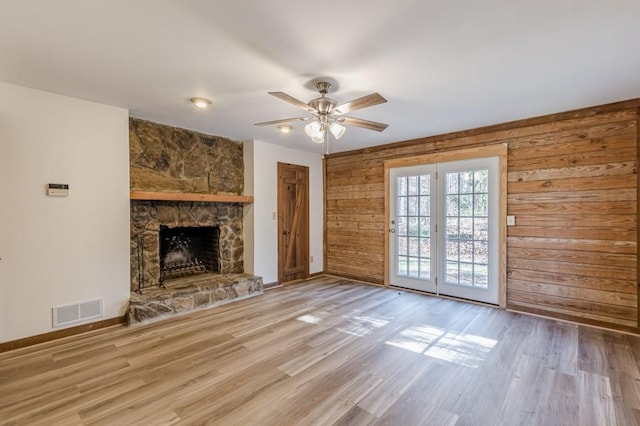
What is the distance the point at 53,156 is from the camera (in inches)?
118

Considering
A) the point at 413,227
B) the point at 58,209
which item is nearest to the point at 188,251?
the point at 58,209

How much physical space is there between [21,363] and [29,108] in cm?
231

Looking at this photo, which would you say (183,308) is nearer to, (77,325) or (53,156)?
(77,325)

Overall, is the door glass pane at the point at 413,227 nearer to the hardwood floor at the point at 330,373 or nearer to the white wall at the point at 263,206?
the hardwood floor at the point at 330,373

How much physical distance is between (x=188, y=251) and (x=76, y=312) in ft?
6.06

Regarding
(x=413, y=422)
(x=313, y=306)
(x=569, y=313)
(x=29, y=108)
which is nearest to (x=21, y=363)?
(x=29, y=108)

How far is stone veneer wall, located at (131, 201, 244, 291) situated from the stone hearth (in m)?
0.26

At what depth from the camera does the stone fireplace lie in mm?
3875

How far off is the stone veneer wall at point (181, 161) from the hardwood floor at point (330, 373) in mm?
1864

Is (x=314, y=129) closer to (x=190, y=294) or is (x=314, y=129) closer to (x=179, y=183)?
(x=179, y=183)

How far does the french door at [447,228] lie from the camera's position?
Answer: 4113mm

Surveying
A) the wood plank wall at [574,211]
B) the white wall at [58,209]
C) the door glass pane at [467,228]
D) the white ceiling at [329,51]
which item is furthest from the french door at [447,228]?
the white wall at [58,209]

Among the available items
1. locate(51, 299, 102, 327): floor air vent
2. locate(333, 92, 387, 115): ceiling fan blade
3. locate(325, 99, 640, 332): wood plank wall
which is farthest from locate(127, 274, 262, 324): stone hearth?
locate(325, 99, 640, 332): wood plank wall

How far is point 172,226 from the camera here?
14.1 feet
